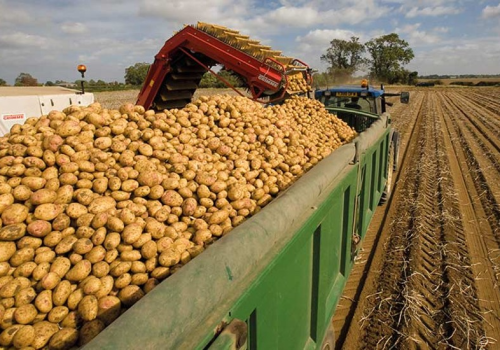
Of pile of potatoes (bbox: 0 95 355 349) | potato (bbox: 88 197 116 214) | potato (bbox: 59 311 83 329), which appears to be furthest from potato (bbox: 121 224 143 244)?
potato (bbox: 59 311 83 329)

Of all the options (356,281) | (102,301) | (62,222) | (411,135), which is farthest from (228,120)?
(411,135)

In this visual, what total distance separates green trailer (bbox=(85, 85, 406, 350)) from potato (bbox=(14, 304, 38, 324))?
2.63 feet

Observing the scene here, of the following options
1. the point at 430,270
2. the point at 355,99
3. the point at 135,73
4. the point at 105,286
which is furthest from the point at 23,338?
the point at 135,73

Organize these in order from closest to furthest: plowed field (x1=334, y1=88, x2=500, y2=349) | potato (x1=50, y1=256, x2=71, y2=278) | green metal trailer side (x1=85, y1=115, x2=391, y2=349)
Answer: green metal trailer side (x1=85, y1=115, x2=391, y2=349)
potato (x1=50, y1=256, x2=71, y2=278)
plowed field (x1=334, y1=88, x2=500, y2=349)

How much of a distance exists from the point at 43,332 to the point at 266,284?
981 mm

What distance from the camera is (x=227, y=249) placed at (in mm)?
1374

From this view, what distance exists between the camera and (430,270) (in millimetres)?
4547

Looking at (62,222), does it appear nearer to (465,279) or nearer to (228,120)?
(228,120)

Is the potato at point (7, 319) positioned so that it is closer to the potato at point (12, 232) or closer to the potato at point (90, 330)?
the potato at point (90, 330)

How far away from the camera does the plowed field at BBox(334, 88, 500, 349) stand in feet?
11.5

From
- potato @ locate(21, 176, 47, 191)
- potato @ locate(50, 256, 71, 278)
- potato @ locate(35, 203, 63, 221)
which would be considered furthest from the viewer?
potato @ locate(21, 176, 47, 191)

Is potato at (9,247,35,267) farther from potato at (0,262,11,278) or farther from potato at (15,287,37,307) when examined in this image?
potato at (15,287,37,307)

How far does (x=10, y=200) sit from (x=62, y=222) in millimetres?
380

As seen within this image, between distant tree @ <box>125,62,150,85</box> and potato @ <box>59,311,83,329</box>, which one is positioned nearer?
potato @ <box>59,311,83,329</box>
